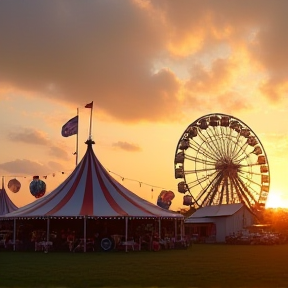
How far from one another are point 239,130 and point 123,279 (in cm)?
2844

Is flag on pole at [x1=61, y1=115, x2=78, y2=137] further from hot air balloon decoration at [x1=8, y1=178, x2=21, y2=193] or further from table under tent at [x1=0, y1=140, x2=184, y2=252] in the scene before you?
hot air balloon decoration at [x1=8, y1=178, x2=21, y2=193]

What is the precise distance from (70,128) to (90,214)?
18.6 ft

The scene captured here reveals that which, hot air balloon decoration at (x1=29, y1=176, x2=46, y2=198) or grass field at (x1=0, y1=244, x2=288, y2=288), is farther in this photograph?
hot air balloon decoration at (x1=29, y1=176, x2=46, y2=198)

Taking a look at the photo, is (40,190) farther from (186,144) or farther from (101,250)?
(186,144)

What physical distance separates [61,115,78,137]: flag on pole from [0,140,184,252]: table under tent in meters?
1.11

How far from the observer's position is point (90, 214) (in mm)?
→ 20125

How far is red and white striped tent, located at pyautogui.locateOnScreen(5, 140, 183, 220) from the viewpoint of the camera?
20534mm

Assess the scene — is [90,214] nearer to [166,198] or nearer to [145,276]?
[166,198]

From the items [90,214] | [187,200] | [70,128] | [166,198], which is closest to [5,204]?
[187,200]

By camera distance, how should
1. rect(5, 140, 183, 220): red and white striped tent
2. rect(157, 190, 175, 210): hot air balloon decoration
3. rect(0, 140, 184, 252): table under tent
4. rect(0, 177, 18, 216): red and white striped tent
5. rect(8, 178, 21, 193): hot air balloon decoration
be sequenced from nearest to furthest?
rect(0, 140, 184, 252): table under tent, rect(5, 140, 183, 220): red and white striped tent, rect(157, 190, 175, 210): hot air balloon decoration, rect(8, 178, 21, 193): hot air balloon decoration, rect(0, 177, 18, 216): red and white striped tent

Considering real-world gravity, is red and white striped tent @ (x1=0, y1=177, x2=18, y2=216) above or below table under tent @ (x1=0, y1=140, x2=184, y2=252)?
above

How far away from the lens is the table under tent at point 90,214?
20.4 metres

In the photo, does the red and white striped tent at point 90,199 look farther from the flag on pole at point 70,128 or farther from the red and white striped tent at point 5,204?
the red and white striped tent at point 5,204

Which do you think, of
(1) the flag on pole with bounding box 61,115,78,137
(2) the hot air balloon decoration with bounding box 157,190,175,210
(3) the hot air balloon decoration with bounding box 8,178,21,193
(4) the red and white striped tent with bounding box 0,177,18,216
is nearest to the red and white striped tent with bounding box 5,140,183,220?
(1) the flag on pole with bounding box 61,115,78,137
